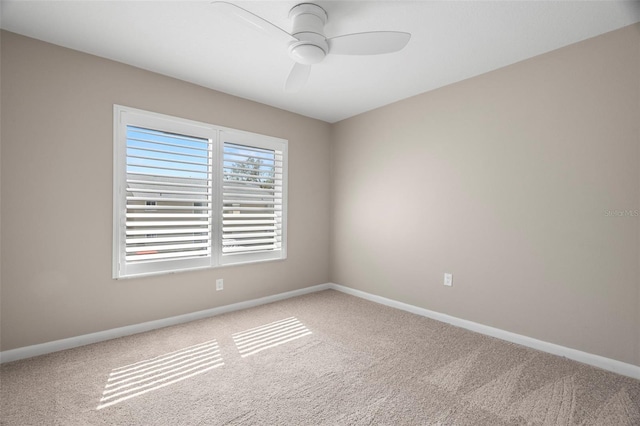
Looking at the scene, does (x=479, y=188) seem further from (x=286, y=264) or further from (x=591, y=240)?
(x=286, y=264)

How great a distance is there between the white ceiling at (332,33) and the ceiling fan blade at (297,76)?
0.29m

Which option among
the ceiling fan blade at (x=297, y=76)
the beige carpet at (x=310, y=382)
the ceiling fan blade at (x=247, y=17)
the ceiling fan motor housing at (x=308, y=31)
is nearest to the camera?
the ceiling fan blade at (x=247, y=17)

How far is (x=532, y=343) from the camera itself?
2607 millimetres

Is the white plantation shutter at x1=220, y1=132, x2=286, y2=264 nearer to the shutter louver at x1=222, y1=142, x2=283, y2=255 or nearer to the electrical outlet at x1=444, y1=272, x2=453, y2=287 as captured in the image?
the shutter louver at x1=222, y1=142, x2=283, y2=255

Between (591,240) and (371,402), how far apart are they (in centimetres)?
206

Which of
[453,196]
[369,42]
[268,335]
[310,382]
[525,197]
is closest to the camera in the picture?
[369,42]

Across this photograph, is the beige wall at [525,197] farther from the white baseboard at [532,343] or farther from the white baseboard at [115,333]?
the white baseboard at [115,333]

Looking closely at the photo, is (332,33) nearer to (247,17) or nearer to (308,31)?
(308,31)

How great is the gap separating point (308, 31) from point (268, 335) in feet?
8.29

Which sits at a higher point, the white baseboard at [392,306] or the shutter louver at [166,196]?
the shutter louver at [166,196]

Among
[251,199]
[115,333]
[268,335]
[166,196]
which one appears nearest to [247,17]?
[166,196]

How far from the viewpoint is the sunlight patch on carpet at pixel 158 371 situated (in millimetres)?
1958

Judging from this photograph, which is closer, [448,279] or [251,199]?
Answer: [448,279]

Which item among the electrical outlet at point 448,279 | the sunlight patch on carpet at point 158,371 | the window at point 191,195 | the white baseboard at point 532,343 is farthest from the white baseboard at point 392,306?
the sunlight patch on carpet at point 158,371
